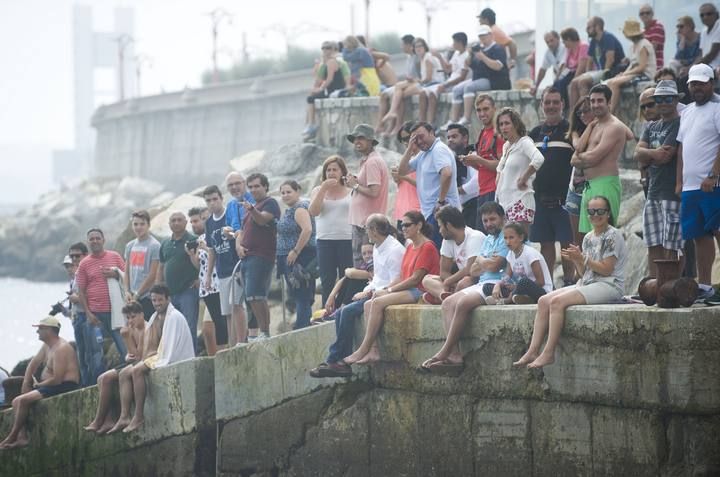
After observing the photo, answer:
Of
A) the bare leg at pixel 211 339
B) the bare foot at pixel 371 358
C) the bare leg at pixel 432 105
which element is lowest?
the bare leg at pixel 211 339

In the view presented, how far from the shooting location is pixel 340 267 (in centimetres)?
1355

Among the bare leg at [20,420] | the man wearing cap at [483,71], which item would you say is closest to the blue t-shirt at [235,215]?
the bare leg at [20,420]

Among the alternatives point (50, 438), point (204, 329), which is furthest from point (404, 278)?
point (50, 438)

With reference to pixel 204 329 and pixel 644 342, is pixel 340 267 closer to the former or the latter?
pixel 204 329

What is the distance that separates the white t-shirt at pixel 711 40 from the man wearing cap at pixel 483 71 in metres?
3.25

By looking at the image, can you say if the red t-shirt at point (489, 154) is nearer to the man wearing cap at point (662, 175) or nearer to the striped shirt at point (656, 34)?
the man wearing cap at point (662, 175)

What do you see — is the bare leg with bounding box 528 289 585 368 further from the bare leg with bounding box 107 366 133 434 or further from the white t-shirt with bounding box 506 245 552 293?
the bare leg with bounding box 107 366 133 434

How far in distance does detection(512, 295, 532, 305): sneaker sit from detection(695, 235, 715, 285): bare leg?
1.21 metres

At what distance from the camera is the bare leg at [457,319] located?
33.9ft

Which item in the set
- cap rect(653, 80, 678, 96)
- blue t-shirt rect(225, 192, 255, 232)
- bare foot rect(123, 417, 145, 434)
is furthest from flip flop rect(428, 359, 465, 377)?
blue t-shirt rect(225, 192, 255, 232)

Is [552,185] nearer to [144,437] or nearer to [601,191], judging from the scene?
[601,191]

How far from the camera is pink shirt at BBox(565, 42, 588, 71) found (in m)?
15.8

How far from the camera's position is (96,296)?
15633 mm

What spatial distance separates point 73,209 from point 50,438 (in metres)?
63.4
